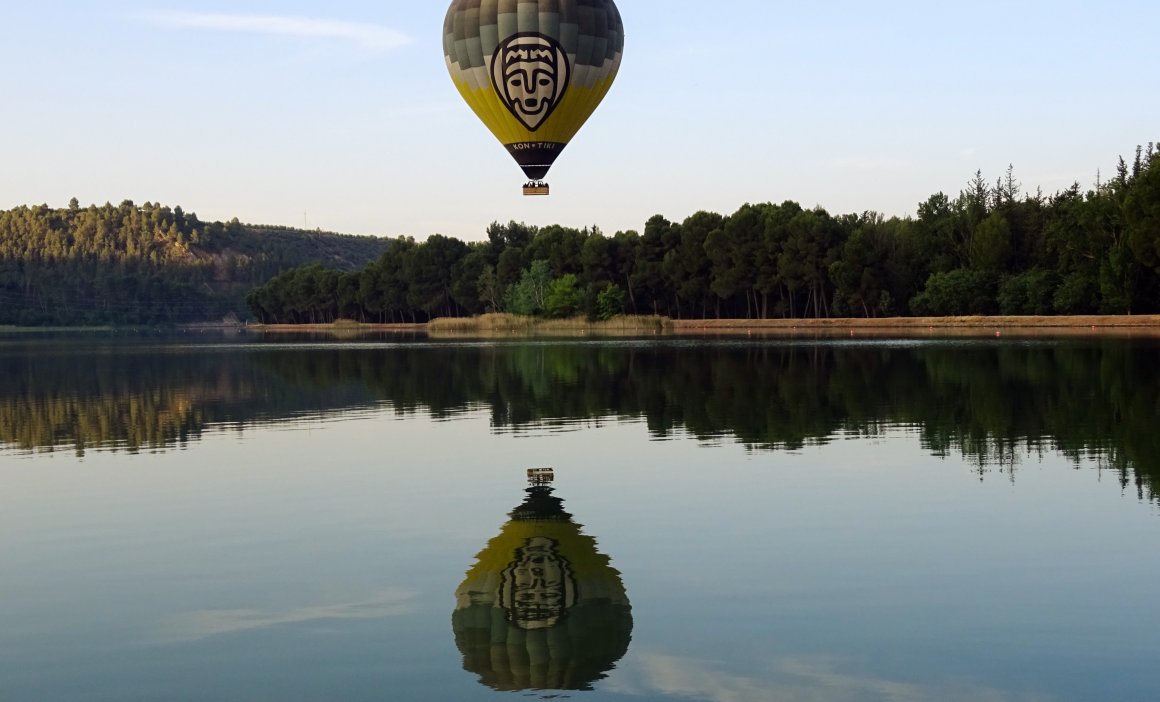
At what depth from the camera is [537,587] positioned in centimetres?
1429

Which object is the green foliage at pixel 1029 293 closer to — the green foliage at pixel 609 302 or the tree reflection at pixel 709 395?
the tree reflection at pixel 709 395

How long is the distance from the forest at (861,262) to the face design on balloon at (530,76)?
2171 inches

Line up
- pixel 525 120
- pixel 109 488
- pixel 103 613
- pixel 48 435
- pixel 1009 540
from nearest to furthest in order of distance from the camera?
pixel 103 613
pixel 1009 540
pixel 109 488
pixel 48 435
pixel 525 120

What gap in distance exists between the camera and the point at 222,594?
14086 millimetres

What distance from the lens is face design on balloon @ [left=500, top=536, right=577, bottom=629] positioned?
12985 mm

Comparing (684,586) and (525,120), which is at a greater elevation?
(525,120)

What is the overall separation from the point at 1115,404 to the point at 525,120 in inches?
958

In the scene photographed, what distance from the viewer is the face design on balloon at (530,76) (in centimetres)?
4825

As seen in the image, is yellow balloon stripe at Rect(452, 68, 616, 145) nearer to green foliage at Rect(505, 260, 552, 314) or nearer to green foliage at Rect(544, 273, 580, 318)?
green foliage at Rect(544, 273, 580, 318)

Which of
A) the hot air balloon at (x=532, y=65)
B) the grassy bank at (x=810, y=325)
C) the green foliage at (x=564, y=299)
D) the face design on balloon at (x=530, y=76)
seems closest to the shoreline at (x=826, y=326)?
the grassy bank at (x=810, y=325)

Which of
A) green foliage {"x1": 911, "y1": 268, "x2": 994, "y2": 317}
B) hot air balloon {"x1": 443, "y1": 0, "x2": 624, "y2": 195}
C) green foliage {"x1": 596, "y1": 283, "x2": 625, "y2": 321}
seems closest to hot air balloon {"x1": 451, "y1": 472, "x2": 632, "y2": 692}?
hot air balloon {"x1": 443, "y1": 0, "x2": 624, "y2": 195}

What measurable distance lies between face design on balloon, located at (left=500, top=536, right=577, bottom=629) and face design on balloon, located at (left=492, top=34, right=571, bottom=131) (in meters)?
33.8

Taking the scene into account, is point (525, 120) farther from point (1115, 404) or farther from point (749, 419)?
point (1115, 404)

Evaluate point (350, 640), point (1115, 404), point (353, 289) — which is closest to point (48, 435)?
point (350, 640)
